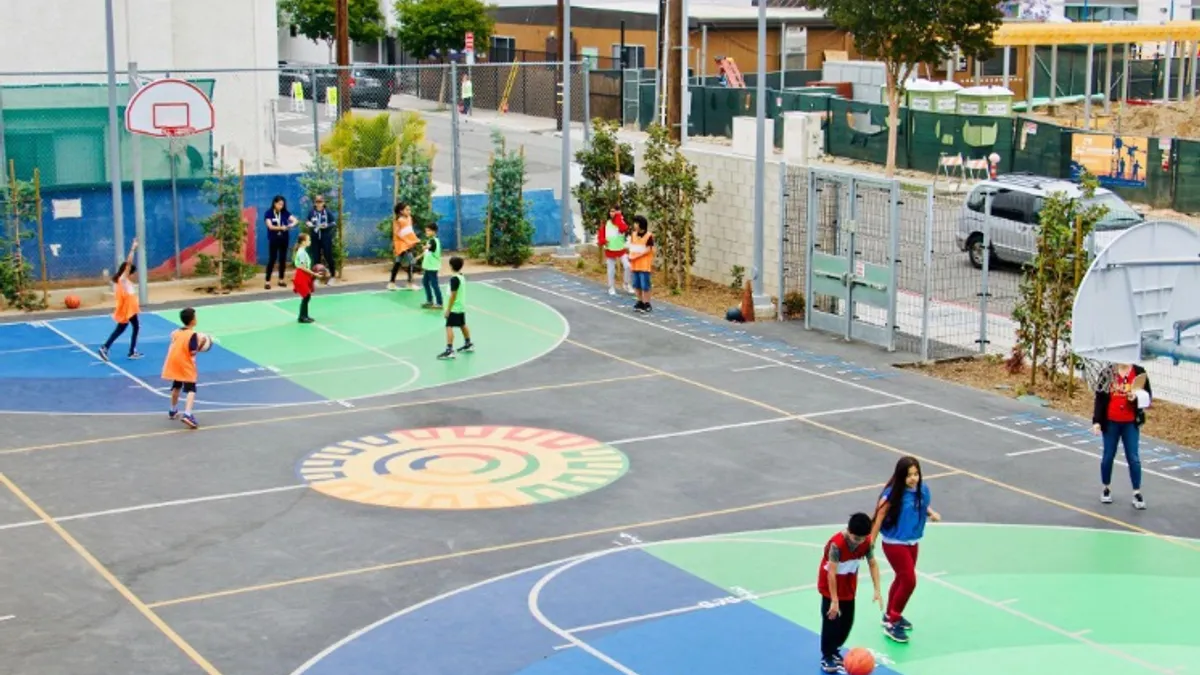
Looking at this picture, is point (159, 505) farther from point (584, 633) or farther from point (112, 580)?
point (584, 633)

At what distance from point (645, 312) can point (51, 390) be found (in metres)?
10.3

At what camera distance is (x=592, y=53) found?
232ft

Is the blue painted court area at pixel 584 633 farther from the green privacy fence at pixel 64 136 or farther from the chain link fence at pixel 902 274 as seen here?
the green privacy fence at pixel 64 136

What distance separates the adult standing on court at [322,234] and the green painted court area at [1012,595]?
50.9 ft

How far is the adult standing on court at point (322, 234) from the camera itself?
30609 mm

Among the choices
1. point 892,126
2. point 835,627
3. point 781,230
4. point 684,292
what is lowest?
point 835,627

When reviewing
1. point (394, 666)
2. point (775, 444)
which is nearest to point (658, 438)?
point (775, 444)

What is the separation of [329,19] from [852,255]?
52922mm

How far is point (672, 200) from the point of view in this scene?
30.6 meters

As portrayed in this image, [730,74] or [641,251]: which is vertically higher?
[730,74]

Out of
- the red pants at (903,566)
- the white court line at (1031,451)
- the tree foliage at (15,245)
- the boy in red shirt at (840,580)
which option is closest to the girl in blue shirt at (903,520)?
the red pants at (903,566)

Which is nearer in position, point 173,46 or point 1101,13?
point 173,46

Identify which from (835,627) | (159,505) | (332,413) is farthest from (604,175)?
(835,627)

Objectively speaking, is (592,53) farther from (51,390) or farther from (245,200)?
(51,390)
